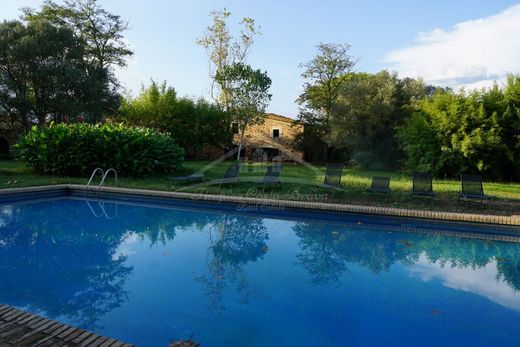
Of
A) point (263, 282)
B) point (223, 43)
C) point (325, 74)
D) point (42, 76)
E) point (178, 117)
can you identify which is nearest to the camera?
point (263, 282)

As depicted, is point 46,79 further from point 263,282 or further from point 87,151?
point 263,282

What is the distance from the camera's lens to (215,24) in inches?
963

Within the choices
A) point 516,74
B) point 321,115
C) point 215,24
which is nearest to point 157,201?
point 516,74

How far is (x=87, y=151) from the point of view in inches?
473

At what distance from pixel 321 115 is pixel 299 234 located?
21.6 meters

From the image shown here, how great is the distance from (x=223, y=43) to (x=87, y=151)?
50.4 feet

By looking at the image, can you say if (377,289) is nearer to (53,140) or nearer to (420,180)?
(420,180)

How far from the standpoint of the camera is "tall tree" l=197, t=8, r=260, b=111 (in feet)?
79.5

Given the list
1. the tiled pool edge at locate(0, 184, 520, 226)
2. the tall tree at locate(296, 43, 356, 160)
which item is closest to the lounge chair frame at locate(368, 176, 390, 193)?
the tiled pool edge at locate(0, 184, 520, 226)

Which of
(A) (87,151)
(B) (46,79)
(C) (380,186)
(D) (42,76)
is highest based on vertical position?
(D) (42,76)

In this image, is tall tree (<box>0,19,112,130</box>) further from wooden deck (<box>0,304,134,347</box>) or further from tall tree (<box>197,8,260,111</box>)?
wooden deck (<box>0,304,134,347</box>)

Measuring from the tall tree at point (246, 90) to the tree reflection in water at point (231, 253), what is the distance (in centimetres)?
1447

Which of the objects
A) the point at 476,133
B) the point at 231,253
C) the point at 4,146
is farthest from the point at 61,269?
the point at 4,146

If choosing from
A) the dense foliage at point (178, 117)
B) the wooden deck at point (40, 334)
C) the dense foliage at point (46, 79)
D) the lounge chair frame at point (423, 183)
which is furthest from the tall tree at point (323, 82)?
the wooden deck at point (40, 334)
